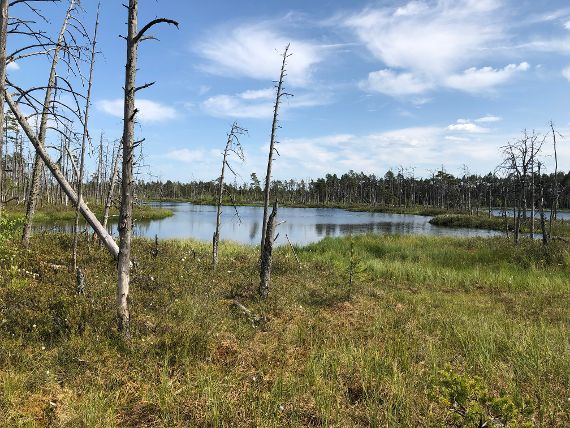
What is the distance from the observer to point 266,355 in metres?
7.02

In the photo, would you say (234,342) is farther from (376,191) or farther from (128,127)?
(376,191)

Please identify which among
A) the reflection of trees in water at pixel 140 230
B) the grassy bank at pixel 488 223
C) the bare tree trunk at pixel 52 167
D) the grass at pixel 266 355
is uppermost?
the bare tree trunk at pixel 52 167

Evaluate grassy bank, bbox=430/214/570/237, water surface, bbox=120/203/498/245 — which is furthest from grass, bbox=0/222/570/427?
grassy bank, bbox=430/214/570/237

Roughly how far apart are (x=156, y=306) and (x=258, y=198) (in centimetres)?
14168

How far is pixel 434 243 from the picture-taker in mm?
28750

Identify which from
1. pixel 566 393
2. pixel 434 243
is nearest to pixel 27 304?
pixel 566 393

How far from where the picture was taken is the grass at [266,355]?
495 cm

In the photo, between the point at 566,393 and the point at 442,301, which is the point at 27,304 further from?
the point at 442,301

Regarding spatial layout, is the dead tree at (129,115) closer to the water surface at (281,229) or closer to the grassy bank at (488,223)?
the water surface at (281,229)

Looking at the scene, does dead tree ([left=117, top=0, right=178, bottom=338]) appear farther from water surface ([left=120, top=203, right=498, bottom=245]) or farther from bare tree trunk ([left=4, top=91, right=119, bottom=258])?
water surface ([left=120, top=203, right=498, bottom=245])

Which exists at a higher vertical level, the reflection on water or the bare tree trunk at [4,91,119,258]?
the bare tree trunk at [4,91,119,258]

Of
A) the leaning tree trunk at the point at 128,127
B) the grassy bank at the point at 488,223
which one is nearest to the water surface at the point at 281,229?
the grassy bank at the point at 488,223

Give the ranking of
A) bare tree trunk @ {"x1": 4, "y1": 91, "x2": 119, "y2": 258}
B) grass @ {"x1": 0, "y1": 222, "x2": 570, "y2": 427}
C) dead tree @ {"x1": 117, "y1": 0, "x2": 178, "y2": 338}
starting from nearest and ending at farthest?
grass @ {"x1": 0, "y1": 222, "x2": 570, "y2": 427} → dead tree @ {"x1": 117, "y1": 0, "x2": 178, "y2": 338} → bare tree trunk @ {"x1": 4, "y1": 91, "x2": 119, "y2": 258}

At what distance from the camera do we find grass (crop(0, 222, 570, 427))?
4945mm
